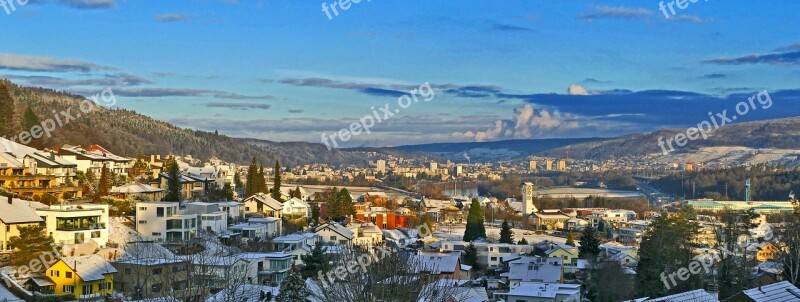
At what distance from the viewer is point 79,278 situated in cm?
2066

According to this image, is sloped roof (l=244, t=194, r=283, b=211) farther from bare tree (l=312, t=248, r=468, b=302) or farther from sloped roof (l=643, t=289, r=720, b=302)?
bare tree (l=312, t=248, r=468, b=302)

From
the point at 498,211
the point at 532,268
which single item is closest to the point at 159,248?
the point at 532,268

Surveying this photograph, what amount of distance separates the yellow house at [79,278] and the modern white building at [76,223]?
3752mm

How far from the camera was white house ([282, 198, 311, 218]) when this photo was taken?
42.1m

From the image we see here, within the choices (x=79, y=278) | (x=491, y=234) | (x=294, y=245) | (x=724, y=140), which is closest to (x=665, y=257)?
(x=294, y=245)

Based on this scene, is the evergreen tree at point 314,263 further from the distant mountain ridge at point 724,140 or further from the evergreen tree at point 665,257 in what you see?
the distant mountain ridge at point 724,140

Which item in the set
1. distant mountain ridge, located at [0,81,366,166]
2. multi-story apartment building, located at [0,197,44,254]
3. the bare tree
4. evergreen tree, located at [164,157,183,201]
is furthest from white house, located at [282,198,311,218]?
the bare tree

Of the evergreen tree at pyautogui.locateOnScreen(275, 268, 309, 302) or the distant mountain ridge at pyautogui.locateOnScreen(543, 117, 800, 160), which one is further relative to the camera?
the distant mountain ridge at pyautogui.locateOnScreen(543, 117, 800, 160)

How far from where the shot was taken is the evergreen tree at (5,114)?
36.8 metres

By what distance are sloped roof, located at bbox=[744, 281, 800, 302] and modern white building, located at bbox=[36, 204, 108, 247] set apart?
18.4m

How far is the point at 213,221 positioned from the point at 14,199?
22.5ft

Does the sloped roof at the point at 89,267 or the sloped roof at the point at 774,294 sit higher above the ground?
the sloped roof at the point at 774,294

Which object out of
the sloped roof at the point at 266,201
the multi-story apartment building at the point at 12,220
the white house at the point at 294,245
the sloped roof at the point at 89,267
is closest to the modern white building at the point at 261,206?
the sloped roof at the point at 266,201

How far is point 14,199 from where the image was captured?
86.1 ft
